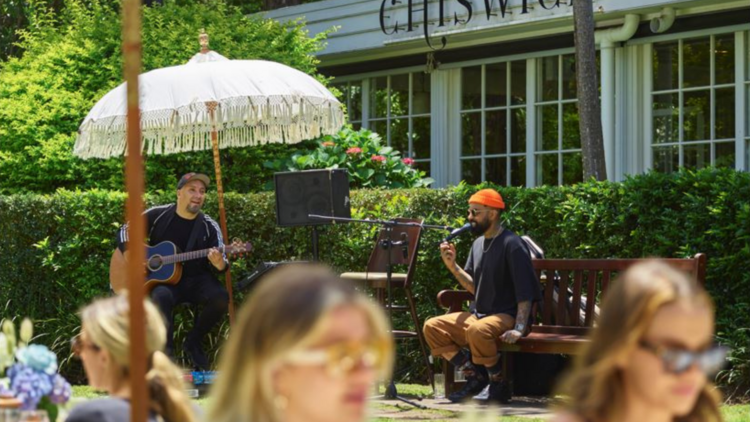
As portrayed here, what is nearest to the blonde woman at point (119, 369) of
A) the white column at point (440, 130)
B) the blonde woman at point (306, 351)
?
the blonde woman at point (306, 351)

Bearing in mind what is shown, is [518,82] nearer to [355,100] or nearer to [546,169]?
[546,169]

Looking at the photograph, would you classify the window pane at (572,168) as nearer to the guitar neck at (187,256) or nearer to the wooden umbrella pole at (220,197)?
the wooden umbrella pole at (220,197)

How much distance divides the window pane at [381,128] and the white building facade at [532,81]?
0.7 inches

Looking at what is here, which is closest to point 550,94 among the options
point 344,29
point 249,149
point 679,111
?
point 679,111

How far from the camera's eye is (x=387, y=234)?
33.0ft

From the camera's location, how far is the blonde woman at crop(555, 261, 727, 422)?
2549 millimetres

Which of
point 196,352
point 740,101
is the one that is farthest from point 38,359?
point 740,101

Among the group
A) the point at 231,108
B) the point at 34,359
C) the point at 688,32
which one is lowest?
the point at 34,359

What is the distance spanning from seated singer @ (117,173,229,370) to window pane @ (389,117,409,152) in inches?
282

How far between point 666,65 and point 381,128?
4.41 m

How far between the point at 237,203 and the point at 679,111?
17.7ft

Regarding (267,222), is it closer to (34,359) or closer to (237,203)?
(237,203)

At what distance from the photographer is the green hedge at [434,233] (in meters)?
9.16

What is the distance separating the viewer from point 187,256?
10289 mm
